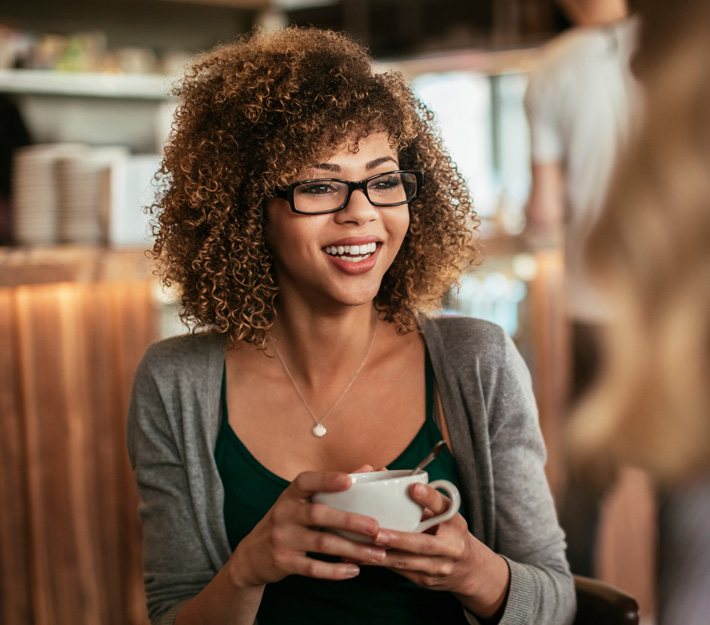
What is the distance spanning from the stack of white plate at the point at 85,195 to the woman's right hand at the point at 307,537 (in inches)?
57.9

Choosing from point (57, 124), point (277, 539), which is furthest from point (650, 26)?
point (57, 124)

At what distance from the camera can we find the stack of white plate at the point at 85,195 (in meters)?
2.12

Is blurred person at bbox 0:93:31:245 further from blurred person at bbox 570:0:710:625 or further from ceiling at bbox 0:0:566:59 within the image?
blurred person at bbox 570:0:710:625

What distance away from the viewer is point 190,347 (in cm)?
119

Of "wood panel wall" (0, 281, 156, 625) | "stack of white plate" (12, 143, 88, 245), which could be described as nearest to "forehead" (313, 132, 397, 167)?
"wood panel wall" (0, 281, 156, 625)

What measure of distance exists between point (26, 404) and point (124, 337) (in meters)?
0.31

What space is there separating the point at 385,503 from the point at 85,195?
64.1 inches

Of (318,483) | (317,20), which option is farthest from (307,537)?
(317,20)

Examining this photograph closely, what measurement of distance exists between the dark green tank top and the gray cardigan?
0.04 meters

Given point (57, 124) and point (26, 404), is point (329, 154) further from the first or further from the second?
point (57, 124)

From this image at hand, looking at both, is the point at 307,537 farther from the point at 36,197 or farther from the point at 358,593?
the point at 36,197

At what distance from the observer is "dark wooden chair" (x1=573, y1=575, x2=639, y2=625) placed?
0.93 m

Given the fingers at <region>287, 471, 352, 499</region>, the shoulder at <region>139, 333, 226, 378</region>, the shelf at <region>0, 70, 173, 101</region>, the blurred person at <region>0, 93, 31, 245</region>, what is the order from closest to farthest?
the fingers at <region>287, 471, 352, 499</region> < the shoulder at <region>139, 333, 226, 378</region> < the shelf at <region>0, 70, 173, 101</region> < the blurred person at <region>0, 93, 31, 245</region>

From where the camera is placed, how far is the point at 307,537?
0.81 metres
